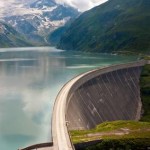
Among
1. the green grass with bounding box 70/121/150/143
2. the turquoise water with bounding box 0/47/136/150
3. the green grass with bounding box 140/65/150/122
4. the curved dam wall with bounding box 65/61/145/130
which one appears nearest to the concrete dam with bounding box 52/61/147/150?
the curved dam wall with bounding box 65/61/145/130

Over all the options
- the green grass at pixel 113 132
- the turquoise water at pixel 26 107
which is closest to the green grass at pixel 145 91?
the turquoise water at pixel 26 107

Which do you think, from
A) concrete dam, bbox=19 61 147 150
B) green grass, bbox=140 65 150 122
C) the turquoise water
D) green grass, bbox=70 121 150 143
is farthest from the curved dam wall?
the turquoise water

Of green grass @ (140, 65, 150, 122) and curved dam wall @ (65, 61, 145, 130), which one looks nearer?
curved dam wall @ (65, 61, 145, 130)

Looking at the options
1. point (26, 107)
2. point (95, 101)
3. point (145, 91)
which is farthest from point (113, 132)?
point (145, 91)

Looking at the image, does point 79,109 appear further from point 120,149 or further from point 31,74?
point 31,74

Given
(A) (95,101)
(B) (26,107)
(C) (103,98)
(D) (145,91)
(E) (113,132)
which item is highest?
(E) (113,132)

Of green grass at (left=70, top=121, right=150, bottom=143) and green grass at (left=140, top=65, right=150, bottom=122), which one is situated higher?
green grass at (left=70, top=121, right=150, bottom=143)

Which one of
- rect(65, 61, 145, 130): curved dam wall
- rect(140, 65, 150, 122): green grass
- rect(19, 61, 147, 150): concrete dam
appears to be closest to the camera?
rect(19, 61, 147, 150): concrete dam

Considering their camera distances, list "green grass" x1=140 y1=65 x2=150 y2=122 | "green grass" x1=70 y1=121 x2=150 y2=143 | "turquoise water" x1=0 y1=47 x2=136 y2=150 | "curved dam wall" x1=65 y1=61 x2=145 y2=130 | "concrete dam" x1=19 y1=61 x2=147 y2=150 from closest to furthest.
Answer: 1. "green grass" x1=70 y1=121 x2=150 y2=143
2. "concrete dam" x1=19 y1=61 x2=147 y2=150
3. "turquoise water" x1=0 y1=47 x2=136 y2=150
4. "curved dam wall" x1=65 y1=61 x2=145 y2=130
5. "green grass" x1=140 y1=65 x2=150 y2=122

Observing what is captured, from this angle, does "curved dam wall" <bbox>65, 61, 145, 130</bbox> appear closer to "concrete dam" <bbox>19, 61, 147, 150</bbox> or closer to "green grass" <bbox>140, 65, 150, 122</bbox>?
"concrete dam" <bbox>19, 61, 147, 150</bbox>

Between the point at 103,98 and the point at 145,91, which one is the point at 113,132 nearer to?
the point at 103,98
